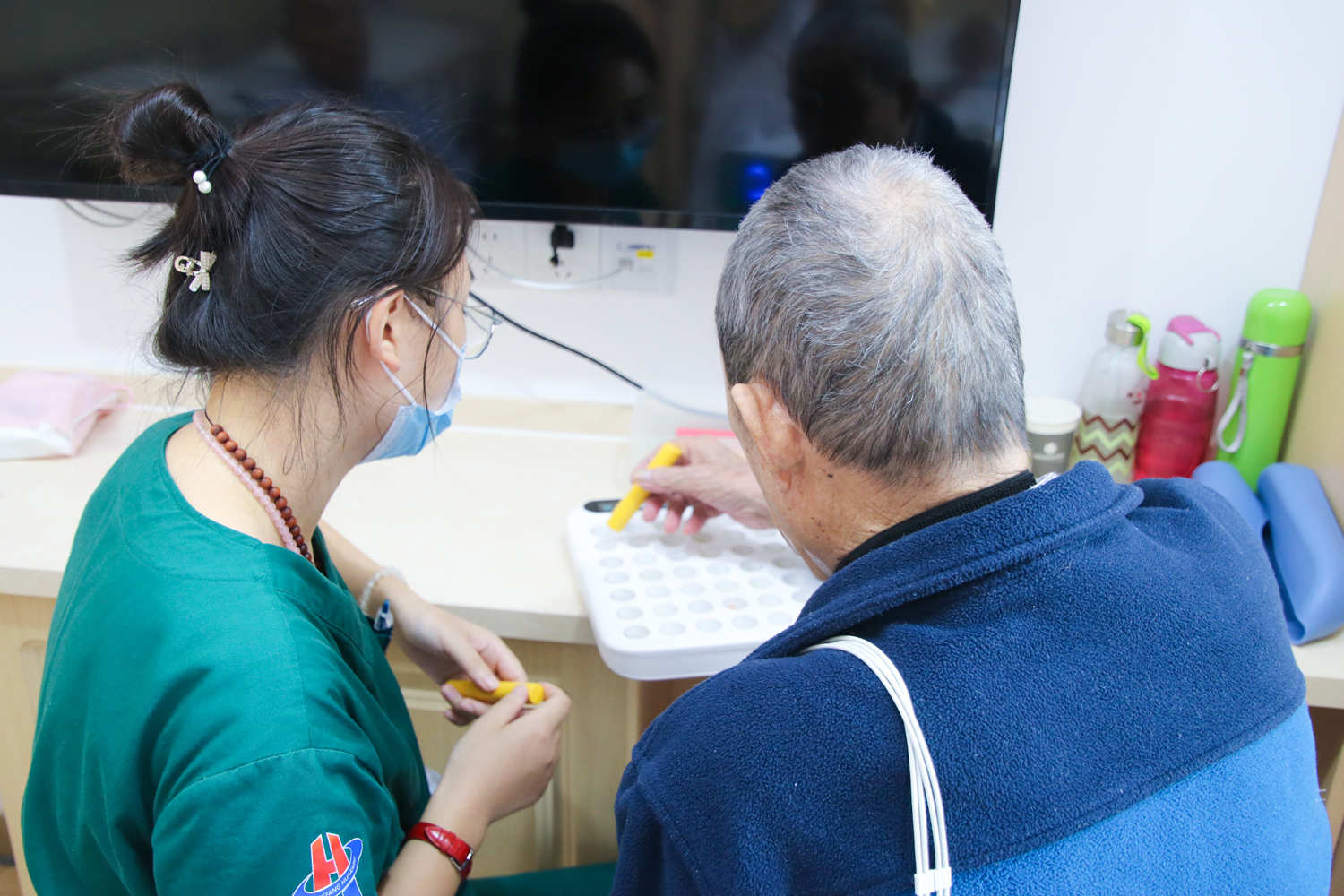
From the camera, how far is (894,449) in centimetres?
66

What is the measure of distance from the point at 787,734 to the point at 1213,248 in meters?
1.22

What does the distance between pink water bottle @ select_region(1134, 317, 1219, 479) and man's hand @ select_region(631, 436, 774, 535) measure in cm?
63

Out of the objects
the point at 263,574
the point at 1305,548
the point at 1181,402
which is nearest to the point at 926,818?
the point at 263,574

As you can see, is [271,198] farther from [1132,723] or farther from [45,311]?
[45,311]

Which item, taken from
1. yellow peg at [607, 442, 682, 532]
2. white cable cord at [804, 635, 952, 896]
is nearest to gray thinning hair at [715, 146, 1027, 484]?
white cable cord at [804, 635, 952, 896]

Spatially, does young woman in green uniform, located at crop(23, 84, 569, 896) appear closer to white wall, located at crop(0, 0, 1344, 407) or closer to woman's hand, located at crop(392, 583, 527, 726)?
woman's hand, located at crop(392, 583, 527, 726)

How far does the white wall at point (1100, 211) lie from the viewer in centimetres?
136

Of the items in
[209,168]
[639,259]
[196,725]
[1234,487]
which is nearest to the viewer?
[196,725]

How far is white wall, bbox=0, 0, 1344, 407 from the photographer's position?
1.36 meters

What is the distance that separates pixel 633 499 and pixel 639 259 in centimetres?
49

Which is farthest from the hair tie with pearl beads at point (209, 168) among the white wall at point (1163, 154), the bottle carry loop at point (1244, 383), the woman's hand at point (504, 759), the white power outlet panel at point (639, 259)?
the bottle carry loop at point (1244, 383)

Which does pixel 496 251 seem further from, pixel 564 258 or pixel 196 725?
pixel 196 725

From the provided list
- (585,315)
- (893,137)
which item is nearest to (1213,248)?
(893,137)

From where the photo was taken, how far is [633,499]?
4.03 feet
